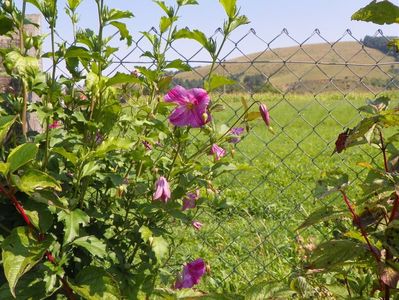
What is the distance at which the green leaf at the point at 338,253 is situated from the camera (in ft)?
4.21

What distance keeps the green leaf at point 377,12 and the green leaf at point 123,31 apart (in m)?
0.64

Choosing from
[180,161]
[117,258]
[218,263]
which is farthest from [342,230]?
[218,263]

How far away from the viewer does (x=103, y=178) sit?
1521 mm

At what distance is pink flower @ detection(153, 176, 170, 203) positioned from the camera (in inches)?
59.4

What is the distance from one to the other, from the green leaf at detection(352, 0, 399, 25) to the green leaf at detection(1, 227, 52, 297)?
0.84m

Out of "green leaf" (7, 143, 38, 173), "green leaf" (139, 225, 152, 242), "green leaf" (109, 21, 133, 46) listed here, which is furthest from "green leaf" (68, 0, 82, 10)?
"green leaf" (139, 225, 152, 242)

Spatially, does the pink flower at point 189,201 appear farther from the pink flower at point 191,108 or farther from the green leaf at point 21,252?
the green leaf at point 21,252

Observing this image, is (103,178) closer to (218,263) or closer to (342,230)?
(342,230)

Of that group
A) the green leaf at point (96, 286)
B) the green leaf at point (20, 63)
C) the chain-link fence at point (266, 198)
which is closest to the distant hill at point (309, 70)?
the chain-link fence at point (266, 198)

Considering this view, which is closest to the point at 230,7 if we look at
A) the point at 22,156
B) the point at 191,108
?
the point at 191,108

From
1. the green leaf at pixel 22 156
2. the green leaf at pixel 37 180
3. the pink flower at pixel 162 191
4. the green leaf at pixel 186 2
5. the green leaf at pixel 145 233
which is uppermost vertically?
the green leaf at pixel 186 2

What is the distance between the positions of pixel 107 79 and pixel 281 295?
2.20 ft

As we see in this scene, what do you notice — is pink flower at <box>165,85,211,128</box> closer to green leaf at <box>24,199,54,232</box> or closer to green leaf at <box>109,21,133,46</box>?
green leaf at <box>109,21,133,46</box>

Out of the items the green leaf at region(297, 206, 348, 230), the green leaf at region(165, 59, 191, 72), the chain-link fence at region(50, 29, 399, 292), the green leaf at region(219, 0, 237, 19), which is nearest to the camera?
the green leaf at region(297, 206, 348, 230)
